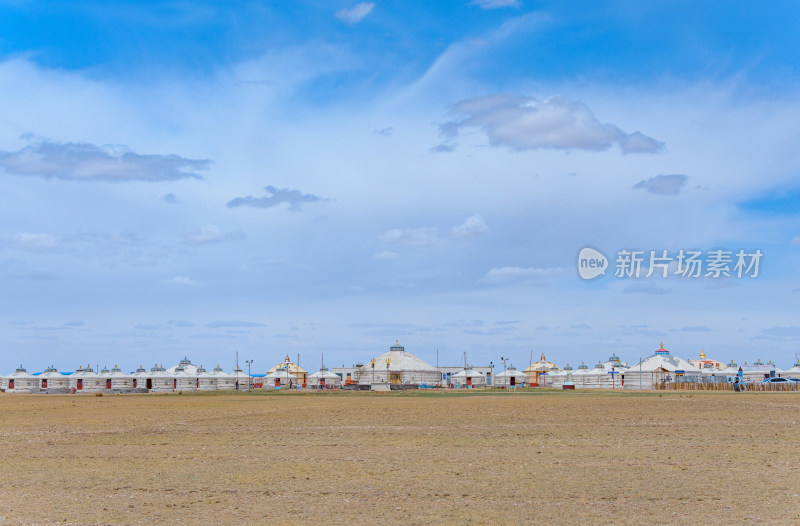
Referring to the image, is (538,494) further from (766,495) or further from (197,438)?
(197,438)

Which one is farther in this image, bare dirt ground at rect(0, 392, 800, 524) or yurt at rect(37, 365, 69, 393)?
yurt at rect(37, 365, 69, 393)

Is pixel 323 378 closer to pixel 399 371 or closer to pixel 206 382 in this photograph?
pixel 399 371

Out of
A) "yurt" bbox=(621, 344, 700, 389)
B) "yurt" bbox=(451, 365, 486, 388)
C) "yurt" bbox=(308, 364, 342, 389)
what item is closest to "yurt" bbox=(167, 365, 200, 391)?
"yurt" bbox=(308, 364, 342, 389)

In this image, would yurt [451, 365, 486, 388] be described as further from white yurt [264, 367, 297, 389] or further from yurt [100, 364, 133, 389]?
yurt [100, 364, 133, 389]

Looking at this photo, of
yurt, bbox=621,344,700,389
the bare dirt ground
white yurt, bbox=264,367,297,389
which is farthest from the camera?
white yurt, bbox=264,367,297,389

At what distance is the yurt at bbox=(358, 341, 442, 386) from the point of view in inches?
6693

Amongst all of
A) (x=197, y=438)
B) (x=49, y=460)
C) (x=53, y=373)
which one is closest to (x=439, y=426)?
(x=197, y=438)

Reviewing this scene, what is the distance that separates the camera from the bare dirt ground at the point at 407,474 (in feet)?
54.1

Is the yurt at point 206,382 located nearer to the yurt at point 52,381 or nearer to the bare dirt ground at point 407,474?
the yurt at point 52,381

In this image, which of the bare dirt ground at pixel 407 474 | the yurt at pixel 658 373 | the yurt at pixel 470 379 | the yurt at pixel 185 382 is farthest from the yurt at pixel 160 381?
the bare dirt ground at pixel 407 474

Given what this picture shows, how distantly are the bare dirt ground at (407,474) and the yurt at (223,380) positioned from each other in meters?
126

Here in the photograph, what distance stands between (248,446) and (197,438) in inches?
168

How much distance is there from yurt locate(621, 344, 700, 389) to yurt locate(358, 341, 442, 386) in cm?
4341

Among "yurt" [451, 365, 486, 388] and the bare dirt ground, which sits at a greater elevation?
the bare dirt ground
